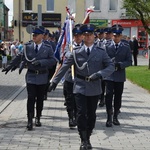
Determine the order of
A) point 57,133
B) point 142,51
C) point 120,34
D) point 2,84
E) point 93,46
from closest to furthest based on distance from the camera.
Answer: point 93,46, point 57,133, point 120,34, point 2,84, point 142,51

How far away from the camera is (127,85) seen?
18.3m

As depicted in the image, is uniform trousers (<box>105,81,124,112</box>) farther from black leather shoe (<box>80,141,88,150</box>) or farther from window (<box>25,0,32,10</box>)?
window (<box>25,0,32,10</box>)

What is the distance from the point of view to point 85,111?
23.0ft

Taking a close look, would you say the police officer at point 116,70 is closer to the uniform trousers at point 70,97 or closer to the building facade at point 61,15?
the uniform trousers at point 70,97

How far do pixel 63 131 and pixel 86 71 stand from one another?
6.78 ft

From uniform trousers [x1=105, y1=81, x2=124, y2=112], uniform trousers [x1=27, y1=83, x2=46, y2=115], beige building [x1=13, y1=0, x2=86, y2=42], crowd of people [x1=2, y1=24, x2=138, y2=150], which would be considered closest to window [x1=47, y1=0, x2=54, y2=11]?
beige building [x1=13, y1=0, x2=86, y2=42]

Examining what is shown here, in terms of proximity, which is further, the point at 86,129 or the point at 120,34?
the point at 120,34

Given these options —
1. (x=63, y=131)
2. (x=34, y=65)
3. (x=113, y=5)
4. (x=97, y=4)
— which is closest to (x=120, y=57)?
(x=34, y=65)

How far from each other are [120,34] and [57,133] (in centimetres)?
236

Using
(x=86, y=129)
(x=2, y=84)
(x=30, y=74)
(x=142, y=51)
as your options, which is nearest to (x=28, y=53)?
(x=30, y=74)

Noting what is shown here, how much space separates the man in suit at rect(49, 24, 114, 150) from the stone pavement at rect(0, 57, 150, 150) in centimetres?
55

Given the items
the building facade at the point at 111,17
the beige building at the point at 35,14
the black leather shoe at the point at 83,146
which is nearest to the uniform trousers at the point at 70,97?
the black leather shoe at the point at 83,146

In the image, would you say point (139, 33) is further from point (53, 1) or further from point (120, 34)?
point (120, 34)

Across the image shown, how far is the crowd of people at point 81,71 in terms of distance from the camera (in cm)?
694
